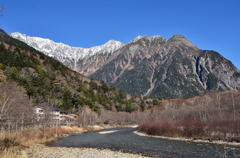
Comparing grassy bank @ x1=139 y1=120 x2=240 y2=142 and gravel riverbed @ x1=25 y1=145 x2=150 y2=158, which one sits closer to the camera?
gravel riverbed @ x1=25 y1=145 x2=150 y2=158

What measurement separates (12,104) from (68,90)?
13921 centimetres

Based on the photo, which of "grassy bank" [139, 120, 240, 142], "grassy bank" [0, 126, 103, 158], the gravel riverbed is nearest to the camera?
"grassy bank" [0, 126, 103, 158]

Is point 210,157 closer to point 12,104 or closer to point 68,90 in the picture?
point 12,104

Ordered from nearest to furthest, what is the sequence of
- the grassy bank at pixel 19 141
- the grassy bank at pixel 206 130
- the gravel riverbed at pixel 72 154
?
the grassy bank at pixel 19 141
the gravel riverbed at pixel 72 154
the grassy bank at pixel 206 130

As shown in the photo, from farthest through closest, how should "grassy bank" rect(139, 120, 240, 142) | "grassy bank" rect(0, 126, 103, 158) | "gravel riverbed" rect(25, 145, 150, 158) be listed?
"grassy bank" rect(139, 120, 240, 142), "gravel riverbed" rect(25, 145, 150, 158), "grassy bank" rect(0, 126, 103, 158)

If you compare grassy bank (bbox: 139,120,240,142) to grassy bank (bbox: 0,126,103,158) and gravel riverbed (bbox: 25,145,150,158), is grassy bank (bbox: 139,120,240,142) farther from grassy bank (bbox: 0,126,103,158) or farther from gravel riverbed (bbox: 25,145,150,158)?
grassy bank (bbox: 0,126,103,158)

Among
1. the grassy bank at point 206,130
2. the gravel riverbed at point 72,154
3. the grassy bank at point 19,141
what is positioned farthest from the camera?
the grassy bank at point 206,130

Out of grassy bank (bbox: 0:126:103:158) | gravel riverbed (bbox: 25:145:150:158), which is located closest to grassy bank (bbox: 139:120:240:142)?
gravel riverbed (bbox: 25:145:150:158)

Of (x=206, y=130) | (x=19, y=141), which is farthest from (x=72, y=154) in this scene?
(x=206, y=130)

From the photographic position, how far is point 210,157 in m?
30.4

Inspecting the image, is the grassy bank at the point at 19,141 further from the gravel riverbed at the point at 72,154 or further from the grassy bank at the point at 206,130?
the grassy bank at the point at 206,130

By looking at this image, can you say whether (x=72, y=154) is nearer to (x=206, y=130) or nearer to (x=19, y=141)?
(x=19, y=141)

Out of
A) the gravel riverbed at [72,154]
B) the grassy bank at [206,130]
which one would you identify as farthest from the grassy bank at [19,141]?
the grassy bank at [206,130]

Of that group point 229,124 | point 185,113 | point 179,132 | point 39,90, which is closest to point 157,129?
point 179,132
